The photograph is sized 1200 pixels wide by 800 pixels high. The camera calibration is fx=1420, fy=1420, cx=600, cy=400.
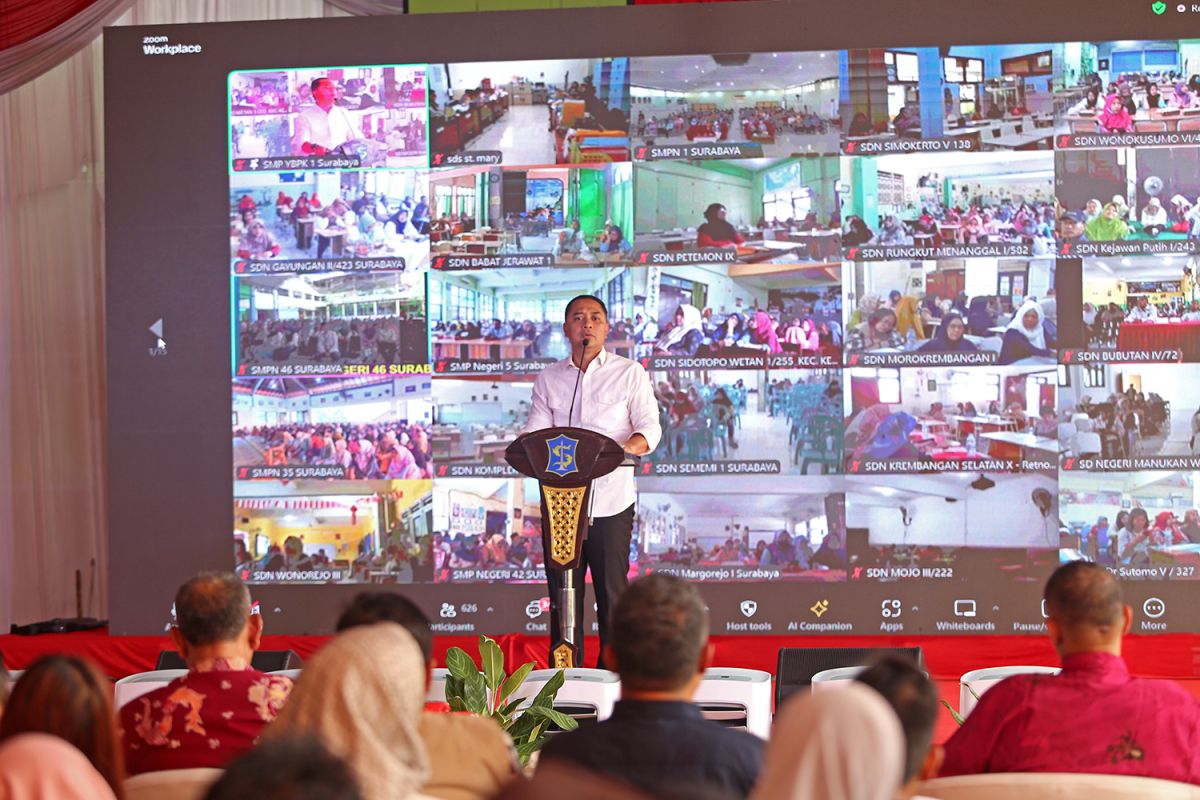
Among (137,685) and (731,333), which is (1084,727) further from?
(731,333)

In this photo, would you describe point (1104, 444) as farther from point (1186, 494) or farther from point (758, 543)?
point (758, 543)

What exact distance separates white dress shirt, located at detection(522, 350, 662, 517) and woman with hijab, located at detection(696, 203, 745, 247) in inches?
52.5

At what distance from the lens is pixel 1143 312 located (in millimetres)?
7098

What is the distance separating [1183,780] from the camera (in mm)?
2828

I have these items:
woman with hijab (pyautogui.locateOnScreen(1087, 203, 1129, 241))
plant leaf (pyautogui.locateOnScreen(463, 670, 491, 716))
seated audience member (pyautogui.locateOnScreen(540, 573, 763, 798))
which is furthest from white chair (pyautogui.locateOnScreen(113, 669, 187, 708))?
woman with hijab (pyautogui.locateOnScreen(1087, 203, 1129, 241))

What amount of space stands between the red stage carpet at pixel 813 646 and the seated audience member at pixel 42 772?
4.85 metres

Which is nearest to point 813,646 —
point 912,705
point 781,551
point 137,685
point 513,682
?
point 781,551

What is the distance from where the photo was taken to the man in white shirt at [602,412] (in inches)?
230

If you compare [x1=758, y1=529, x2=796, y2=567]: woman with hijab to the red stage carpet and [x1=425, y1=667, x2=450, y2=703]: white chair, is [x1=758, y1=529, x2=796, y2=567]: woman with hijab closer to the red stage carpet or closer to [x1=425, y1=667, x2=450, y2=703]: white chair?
the red stage carpet

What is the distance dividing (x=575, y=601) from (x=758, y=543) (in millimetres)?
2165

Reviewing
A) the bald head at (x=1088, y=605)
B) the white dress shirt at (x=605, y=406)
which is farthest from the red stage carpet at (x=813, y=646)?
the bald head at (x=1088, y=605)

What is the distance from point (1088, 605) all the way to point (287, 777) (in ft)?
6.73

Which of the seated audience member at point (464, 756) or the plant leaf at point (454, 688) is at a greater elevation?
the seated audience member at point (464, 756)

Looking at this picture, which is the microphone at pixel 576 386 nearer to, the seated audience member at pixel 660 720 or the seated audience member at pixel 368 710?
the seated audience member at pixel 660 720
